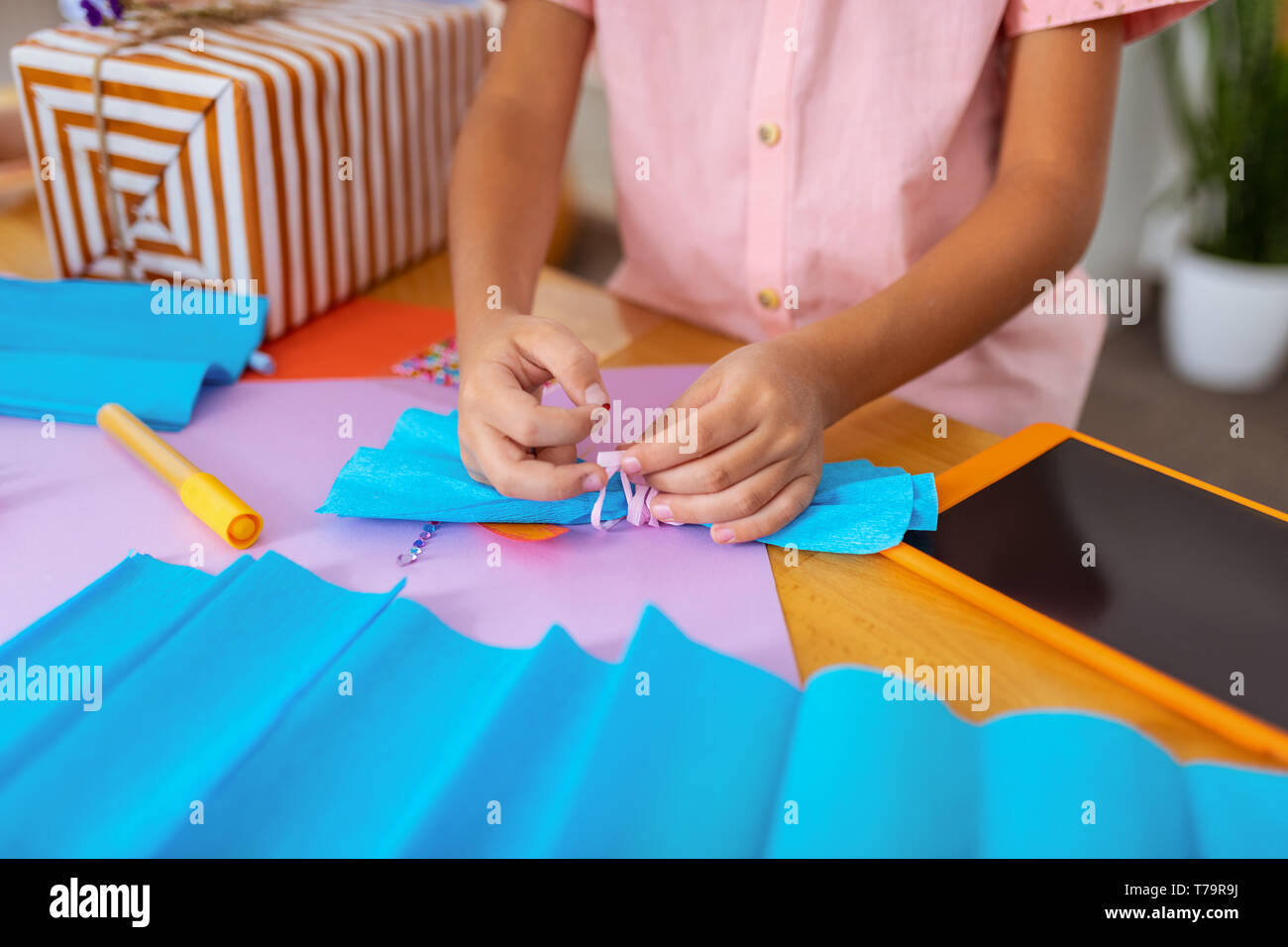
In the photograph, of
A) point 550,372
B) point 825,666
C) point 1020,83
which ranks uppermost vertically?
point 1020,83

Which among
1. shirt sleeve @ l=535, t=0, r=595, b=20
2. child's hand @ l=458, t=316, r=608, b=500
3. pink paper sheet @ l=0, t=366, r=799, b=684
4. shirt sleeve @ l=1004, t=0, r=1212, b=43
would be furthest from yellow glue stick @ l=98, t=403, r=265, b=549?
shirt sleeve @ l=1004, t=0, r=1212, b=43

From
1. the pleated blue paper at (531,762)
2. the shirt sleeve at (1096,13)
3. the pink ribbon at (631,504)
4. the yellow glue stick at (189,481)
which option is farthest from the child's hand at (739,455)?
the shirt sleeve at (1096,13)

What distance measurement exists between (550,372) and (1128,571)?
382 millimetres

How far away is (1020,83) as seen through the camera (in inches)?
32.2

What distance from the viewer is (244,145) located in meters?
0.85

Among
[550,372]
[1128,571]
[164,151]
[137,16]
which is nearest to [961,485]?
[1128,571]

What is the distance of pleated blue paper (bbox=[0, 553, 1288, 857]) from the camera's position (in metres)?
0.44

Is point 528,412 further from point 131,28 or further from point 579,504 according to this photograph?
point 131,28

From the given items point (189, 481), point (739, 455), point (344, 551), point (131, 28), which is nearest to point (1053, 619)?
point (739, 455)

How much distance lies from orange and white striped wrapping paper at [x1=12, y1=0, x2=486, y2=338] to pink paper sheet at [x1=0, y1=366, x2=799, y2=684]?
0.74ft

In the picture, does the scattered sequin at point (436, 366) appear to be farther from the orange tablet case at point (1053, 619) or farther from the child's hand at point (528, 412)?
the orange tablet case at point (1053, 619)

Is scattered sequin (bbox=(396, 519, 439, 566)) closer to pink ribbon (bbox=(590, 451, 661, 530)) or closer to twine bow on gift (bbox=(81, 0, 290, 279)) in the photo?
pink ribbon (bbox=(590, 451, 661, 530))

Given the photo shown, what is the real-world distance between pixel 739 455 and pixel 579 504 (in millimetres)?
114
